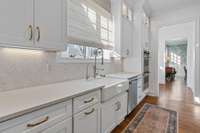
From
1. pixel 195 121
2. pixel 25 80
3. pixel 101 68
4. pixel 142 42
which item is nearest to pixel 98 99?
pixel 25 80

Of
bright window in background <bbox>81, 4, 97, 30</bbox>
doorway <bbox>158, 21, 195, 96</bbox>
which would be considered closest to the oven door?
bright window in background <bbox>81, 4, 97, 30</bbox>

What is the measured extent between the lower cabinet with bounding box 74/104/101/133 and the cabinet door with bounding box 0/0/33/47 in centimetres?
94

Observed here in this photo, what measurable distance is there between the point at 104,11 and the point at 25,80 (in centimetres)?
222

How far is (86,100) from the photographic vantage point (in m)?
1.61

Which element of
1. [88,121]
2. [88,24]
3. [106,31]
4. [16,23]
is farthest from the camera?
[106,31]

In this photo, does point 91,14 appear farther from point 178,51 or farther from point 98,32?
point 178,51

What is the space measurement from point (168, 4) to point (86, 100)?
4106mm

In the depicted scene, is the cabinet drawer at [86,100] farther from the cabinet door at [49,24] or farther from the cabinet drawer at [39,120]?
the cabinet door at [49,24]

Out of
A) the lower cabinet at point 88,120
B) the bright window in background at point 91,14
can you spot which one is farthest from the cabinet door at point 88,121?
the bright window in background at point 91,14

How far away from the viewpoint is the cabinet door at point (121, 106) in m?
2.44

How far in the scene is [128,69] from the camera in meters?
4.16

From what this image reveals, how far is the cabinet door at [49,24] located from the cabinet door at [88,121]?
85 cm

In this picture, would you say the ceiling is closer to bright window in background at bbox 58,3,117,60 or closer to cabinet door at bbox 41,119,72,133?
bright window in background at bbox 58,3,117,60

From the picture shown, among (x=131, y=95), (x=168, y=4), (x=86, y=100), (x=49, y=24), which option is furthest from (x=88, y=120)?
(x=168, y=4)
